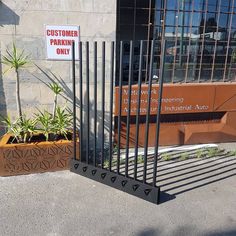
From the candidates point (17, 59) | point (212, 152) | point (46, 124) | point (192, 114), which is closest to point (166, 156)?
point (212, 152)

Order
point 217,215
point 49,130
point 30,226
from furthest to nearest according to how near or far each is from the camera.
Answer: point 49,130 → point 217,215 → point 30,226

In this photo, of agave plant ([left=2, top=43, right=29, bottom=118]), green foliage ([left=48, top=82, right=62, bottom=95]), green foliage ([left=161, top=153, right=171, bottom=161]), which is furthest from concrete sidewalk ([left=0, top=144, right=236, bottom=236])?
green foliage ([left=48, top=82, right=62, bottom=95])

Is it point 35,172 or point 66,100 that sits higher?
point 66,100

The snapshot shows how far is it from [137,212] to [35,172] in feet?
5.62

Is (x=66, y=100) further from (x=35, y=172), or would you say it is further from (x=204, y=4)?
(x=204, y=4)

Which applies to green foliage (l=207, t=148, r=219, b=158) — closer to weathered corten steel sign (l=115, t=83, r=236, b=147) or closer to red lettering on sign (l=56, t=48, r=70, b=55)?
weathered corten steel sign (l=115, t=83, r=236, b=147)

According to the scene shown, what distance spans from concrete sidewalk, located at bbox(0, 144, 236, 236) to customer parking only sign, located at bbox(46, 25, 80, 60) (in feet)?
6.21

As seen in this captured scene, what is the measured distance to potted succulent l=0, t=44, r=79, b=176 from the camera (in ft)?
12.8

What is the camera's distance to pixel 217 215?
321cm

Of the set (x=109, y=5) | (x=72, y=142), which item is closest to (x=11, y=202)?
(x=72, y=142)

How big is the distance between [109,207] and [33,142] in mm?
1536

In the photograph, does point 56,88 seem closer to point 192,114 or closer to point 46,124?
point 46,124

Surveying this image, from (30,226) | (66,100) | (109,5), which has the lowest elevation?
(30,226)

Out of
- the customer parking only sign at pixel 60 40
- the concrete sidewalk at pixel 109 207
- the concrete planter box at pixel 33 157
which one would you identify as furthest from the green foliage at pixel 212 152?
the customer parking only sign at pixel 60 40
